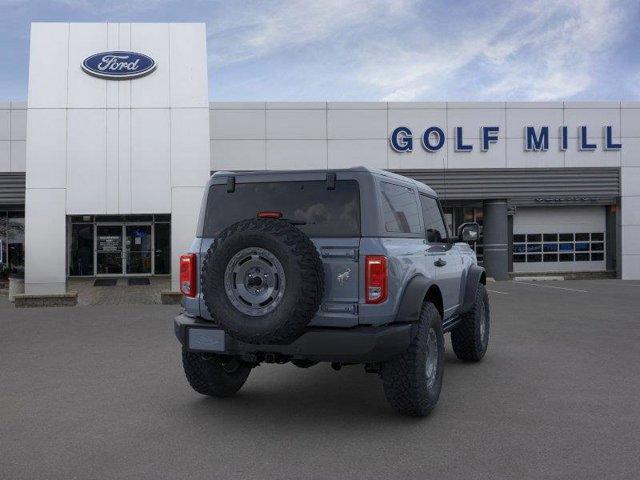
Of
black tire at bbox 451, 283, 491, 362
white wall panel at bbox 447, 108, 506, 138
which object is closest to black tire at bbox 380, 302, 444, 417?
black tire at bbox 451, 283, 491, 362

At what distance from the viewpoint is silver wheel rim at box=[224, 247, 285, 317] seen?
477 cm

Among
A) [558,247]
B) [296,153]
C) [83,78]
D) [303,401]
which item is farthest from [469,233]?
[558,247]

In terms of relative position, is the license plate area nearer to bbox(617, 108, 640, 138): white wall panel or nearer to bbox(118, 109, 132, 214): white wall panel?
bbox(118, 109, 132, 214): white wall panel

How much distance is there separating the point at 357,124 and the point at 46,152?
38.0ft

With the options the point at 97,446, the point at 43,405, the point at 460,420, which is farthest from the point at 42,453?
the point at 460,420

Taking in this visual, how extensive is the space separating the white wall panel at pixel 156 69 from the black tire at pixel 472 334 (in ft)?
43.2

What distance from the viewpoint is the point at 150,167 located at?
18.1 m

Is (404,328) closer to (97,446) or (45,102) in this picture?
(97,446)

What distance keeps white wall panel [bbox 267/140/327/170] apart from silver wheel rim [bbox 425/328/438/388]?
759 inches

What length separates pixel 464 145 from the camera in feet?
83.1

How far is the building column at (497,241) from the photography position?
85.5 ft

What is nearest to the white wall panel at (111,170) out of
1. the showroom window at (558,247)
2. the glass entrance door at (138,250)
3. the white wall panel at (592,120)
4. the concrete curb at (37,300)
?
the concrete curb at (37,300)

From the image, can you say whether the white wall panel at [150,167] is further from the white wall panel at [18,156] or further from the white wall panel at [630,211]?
the white wall panel at [630,211]

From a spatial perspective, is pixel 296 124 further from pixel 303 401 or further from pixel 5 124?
pixel 303 401
